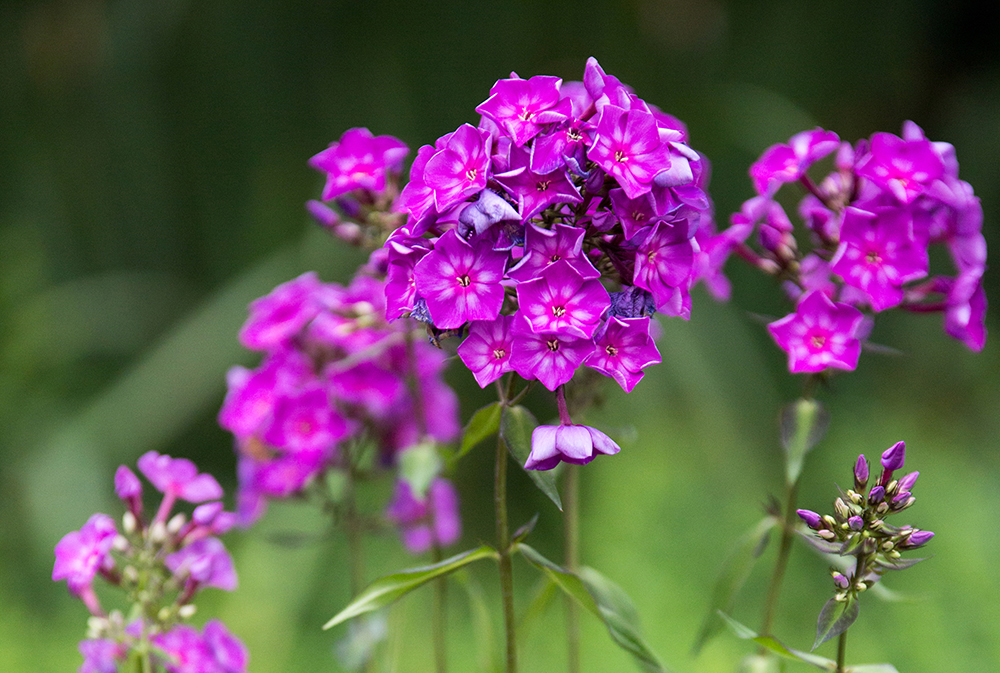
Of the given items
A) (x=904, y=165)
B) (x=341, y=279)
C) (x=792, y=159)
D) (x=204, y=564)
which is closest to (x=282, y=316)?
(x=204, y=564)

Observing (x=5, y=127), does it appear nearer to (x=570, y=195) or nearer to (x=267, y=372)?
(x=267, y=372)

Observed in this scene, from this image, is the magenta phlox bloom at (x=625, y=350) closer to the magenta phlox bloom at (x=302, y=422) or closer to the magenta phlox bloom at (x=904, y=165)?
the magenta phlox bloom at (x=904, y=165)

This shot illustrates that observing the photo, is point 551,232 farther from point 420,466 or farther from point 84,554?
point 84,554

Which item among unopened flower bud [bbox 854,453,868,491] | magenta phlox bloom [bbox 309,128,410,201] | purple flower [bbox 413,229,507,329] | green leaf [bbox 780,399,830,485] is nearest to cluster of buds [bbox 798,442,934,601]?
unopened flower bud [bbox 854,453,868,491]

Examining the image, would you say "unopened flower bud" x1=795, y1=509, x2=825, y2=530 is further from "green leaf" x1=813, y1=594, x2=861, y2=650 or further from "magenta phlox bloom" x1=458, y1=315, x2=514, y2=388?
"magenta phlox bloom" x1=458, y1=315, x2=514, y2=388

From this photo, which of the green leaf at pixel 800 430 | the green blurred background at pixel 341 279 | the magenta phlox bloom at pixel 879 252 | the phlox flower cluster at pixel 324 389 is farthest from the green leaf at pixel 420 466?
the green blurred background at pixel 341 279

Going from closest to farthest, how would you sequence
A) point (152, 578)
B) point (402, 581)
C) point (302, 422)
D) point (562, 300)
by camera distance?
point (562, 300) → point (402, 581) → point (152, 578) → point (302, 422)
